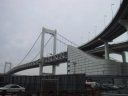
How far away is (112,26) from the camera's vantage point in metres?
64.8

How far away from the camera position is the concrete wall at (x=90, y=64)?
91.5 meters

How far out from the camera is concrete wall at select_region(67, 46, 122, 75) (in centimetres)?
9150

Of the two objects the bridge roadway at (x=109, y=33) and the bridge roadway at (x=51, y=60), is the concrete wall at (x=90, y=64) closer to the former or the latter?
the bridge roadway at (x=109, y=33)

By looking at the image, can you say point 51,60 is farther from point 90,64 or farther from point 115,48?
point 115,48

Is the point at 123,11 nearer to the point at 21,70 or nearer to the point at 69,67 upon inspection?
the point at 69,67

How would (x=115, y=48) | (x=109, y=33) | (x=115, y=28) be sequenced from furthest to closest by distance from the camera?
(x=115, y=48), (x=109, y=33), (x=115, y=28)

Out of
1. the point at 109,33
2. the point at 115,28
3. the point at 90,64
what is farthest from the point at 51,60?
the point at 115,28

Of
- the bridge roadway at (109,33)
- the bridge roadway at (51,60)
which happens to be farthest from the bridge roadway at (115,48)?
the bridge roadway at (51,60)

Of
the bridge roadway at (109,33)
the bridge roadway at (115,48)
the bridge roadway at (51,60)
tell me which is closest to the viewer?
the bridge roadway at (109,33)

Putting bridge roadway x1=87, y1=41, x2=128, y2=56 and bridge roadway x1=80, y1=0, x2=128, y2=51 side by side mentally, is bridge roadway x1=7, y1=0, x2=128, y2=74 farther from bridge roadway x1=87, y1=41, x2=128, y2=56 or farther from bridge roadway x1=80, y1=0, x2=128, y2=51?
bridge roadway x1=87, y1=41, x2=128, y2=56

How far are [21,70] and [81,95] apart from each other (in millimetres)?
102305

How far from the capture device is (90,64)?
103 meters

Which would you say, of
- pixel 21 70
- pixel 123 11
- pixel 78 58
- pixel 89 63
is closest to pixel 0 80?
pixel 123 11

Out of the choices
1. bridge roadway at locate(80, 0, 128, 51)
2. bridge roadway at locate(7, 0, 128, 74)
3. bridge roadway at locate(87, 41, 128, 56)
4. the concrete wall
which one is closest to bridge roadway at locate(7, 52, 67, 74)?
bridge roadway at locate(7, 0, 128, 74)
